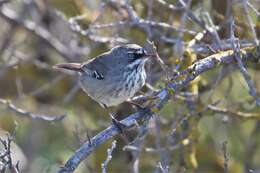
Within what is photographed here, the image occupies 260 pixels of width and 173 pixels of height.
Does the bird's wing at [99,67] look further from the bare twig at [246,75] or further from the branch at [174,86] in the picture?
the bare twig at [246,75]

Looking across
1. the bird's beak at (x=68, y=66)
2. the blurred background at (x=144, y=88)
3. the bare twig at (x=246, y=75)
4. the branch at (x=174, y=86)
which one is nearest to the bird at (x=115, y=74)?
the bird's beak at (x=68, y=66)

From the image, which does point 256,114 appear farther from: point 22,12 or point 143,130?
point 22,12

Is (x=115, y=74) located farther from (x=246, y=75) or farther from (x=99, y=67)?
(x=246, y=75)

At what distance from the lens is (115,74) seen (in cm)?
501

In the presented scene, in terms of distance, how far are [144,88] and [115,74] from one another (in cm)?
81

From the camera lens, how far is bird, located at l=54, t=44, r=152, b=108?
4773 millimetres

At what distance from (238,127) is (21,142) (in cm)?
251

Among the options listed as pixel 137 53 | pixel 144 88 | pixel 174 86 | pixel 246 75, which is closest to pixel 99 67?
pixel 137 53

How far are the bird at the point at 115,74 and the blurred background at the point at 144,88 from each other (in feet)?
0.46

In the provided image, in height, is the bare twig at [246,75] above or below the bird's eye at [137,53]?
below

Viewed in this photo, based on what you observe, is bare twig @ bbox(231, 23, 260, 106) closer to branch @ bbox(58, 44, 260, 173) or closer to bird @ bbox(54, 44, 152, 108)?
branch @ bbox(58, 44, 260, 173)

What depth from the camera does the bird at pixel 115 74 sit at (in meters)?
4.77

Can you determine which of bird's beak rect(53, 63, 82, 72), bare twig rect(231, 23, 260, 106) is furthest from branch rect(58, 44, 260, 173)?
bird's beak rect(53, 63, 82, 72)

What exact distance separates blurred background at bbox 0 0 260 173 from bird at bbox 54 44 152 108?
14cm
